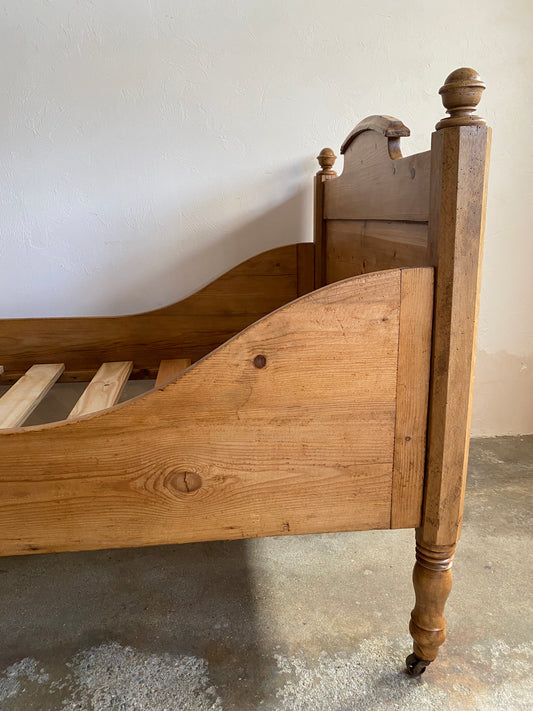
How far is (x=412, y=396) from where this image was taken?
0.97 m

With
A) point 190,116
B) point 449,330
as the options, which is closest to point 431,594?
point 449,330

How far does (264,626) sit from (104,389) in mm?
735

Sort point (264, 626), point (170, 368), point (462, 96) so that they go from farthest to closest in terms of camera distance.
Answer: point (170, 368), point (264, 626), point (462, 96)

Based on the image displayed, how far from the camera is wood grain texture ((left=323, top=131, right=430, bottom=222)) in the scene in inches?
38.0

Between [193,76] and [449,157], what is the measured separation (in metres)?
1.26

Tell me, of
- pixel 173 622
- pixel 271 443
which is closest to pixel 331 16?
pixel 271 443

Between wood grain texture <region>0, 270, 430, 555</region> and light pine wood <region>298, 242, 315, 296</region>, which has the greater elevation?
light pine wood <region>298, 242, 315, 296</region>

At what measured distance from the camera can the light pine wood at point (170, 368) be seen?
5.25ft

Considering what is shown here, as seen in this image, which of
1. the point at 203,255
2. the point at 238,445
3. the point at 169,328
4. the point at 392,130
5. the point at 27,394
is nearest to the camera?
the point at 238,445

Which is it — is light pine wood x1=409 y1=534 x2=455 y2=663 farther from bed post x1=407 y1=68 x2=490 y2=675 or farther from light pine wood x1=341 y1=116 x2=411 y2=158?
light pine wood x1=341 y1=116 x2=411 y2=158

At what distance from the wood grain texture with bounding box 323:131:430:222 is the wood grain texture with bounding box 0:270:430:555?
7.0 inches

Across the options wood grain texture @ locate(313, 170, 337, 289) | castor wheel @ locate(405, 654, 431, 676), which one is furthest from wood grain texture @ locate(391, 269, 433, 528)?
wood grain texture @ locate(313, 170, 337, 289)

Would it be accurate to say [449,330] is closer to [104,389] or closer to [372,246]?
[372,246]

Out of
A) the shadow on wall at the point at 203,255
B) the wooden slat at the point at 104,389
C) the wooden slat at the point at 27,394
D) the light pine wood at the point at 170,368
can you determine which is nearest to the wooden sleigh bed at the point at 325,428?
the wooden slat at the point at 104,389
